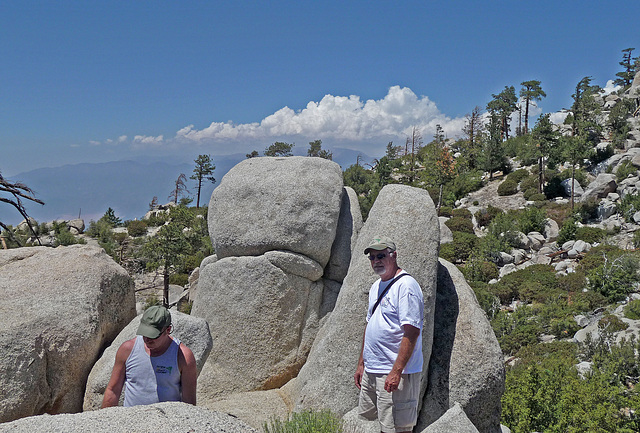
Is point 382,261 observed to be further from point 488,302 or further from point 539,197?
point 539,197

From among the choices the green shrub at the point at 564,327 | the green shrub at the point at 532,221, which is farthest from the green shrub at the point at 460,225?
the green shrub at the point at 564,327

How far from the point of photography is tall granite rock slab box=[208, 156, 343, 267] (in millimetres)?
8414

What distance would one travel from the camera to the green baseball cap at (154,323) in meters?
4.41

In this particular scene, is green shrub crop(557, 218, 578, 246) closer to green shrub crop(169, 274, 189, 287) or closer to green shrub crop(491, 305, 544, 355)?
green shrub crop(491, 305, 544, 355)

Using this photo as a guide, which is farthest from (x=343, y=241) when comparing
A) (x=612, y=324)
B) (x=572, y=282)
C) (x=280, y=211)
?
(x=572, y=282)

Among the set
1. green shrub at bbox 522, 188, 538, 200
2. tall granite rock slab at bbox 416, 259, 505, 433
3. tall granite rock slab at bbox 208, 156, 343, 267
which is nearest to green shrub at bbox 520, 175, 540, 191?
green shrub at bbox 522, 188, 538, 200

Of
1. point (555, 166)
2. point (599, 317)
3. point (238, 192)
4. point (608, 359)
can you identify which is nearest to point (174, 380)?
point (238, 192)

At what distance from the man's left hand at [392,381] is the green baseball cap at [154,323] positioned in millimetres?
2301

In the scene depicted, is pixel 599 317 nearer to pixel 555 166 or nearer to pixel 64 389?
pixel 64 389

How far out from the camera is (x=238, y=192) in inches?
347

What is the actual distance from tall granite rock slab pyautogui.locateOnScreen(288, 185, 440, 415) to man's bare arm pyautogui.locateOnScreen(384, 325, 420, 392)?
1.61m

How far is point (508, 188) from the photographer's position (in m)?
39.7

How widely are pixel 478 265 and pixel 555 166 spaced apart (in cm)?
1962

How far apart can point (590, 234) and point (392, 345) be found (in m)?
25.4
